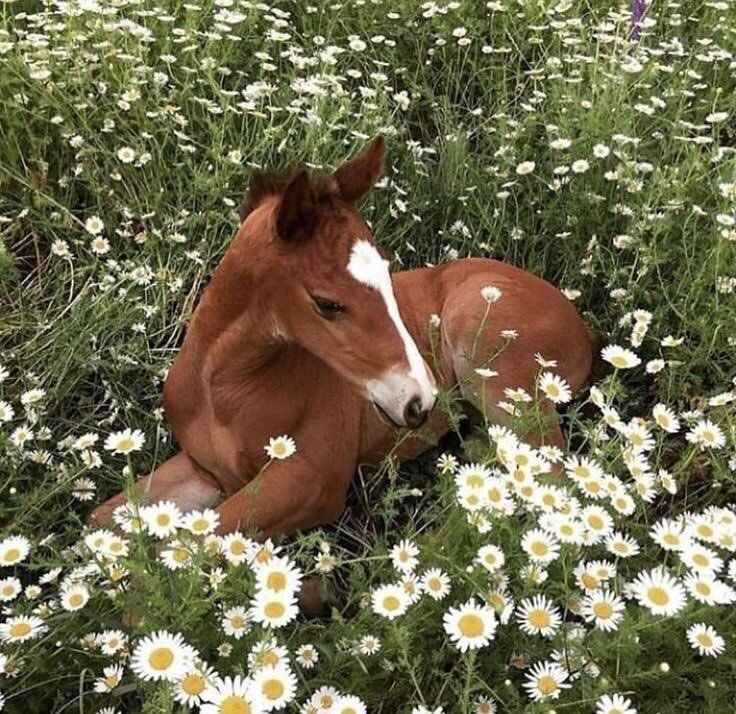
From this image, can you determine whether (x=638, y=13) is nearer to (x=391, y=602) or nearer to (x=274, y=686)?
(x=391, y=602)

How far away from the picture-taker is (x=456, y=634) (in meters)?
1.72

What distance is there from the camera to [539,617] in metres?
1.82

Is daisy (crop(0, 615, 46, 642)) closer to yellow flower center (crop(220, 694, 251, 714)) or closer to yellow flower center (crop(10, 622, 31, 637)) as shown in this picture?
yellow flower center (crop(10, 622, 31, 637))

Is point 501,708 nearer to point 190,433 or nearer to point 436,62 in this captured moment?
point 190,433

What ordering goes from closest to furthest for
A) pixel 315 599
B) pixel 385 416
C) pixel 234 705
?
pixel 234 705 → pixel 385 416 → pixel 315 599

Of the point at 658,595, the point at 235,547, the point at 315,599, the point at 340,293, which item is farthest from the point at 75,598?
the point at 658,595

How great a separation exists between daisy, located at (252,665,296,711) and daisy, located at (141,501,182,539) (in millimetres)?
375

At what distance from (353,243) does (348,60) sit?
2277 mm

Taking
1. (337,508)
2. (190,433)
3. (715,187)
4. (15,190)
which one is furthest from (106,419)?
(715,187)

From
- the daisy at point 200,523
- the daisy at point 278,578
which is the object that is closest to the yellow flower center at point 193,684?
the daisy at point 278,578

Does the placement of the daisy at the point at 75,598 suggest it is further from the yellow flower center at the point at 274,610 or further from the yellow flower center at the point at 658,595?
the yellow flower center at the point at 658,595

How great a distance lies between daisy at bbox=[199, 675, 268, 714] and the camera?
4.93 feet

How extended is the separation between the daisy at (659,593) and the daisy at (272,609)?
26.0 inches

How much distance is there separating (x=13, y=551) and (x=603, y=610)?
121cm
